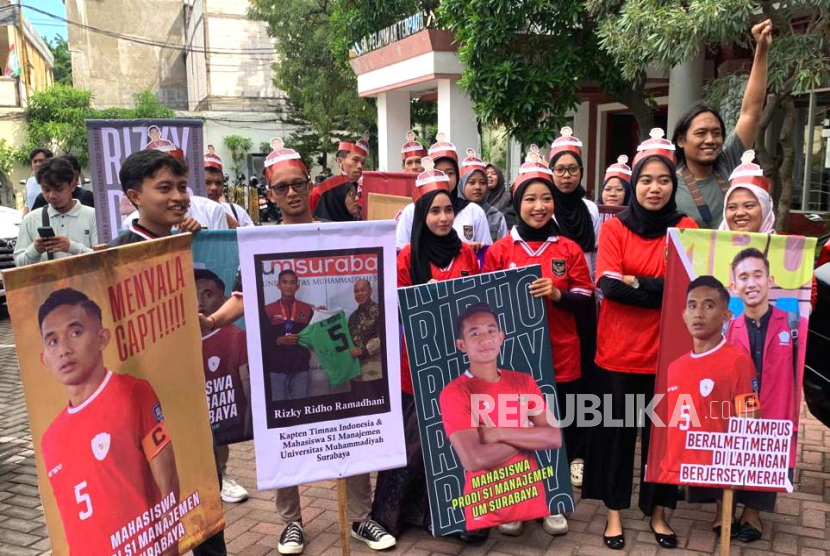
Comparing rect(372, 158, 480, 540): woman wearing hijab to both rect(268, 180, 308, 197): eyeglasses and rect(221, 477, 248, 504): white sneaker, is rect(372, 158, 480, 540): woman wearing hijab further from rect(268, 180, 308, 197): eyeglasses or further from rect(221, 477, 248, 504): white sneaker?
rect(221, 477, 248, 504): white sneaker

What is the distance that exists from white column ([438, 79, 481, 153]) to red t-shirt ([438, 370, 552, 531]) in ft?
38.8

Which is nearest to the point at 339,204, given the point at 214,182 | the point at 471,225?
the point at 214,182

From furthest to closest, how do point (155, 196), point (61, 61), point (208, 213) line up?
point (61, 61) → point (208, 213) → point (155, 196)

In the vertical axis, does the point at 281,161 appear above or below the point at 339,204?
above

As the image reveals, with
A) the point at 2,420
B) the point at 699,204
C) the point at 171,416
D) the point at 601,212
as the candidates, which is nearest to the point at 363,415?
the point at 171,416

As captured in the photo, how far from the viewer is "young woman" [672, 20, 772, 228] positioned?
12.5 ft

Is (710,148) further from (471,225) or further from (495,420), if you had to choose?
(495,420)

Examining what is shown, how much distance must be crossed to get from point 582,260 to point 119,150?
3.19 metres

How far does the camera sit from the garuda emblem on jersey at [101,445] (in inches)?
86.7

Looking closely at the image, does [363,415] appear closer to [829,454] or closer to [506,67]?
[829,454]

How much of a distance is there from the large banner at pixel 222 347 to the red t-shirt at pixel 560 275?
4.71 feet

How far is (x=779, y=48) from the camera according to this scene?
6676 millimetres

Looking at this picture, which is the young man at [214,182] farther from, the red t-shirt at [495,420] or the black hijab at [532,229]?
the red t-shirt at [495,420]

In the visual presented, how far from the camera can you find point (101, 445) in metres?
2.22
